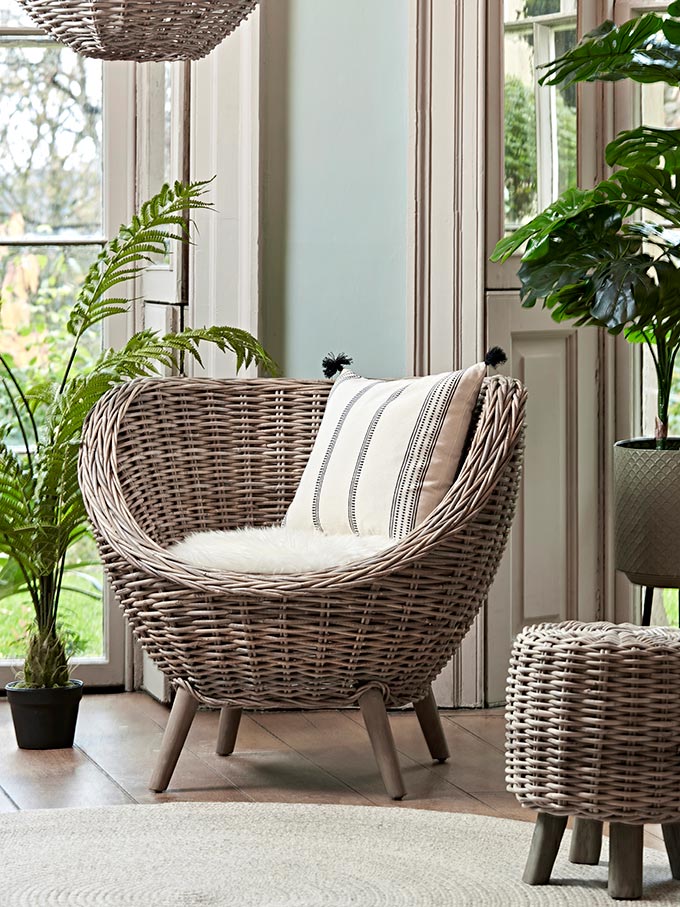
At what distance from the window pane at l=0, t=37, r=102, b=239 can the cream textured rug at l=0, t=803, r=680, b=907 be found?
65.2 inches

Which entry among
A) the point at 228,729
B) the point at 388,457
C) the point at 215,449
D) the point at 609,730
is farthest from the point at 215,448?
the point at 609,730

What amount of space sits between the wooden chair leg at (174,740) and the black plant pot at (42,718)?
16.4 inches

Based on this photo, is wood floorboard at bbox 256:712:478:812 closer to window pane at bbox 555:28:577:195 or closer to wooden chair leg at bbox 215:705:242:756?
wooden chair leg at bbox 215:705:242:756

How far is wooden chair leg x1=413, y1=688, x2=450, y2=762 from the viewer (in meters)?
2.95

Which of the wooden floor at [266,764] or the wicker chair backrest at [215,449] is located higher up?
the wicker chair backrest at [215,449]

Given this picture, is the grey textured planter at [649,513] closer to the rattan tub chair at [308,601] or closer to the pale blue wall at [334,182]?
the rattan tub chair at [308,601]

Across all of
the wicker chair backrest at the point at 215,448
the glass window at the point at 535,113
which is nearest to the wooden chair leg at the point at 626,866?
the wicker chair backrest at the point at 215,448

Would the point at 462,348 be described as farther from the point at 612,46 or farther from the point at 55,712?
the point at 55,712

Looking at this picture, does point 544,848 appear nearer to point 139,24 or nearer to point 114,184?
point 139,24

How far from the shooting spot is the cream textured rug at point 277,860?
2146 mm

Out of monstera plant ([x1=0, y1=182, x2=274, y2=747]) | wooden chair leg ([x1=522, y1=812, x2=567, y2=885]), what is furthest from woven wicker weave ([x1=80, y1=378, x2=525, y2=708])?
wooden chair leg ([x1=522, y1=812, x2=567, y2=885])

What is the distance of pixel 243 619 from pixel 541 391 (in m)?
1.24

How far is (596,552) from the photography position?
3.64 meters

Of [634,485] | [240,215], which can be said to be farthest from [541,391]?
[240,215]
